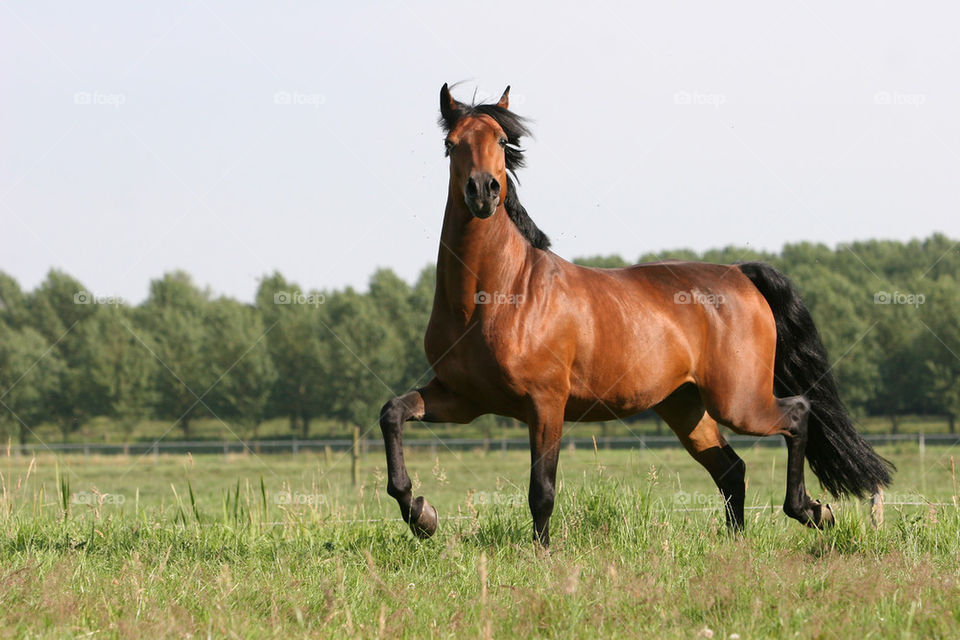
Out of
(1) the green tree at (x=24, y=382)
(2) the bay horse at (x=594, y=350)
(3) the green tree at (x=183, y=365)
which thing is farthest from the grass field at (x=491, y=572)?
(1) the green tree at (x=24, y=382)

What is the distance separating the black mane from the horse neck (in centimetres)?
31

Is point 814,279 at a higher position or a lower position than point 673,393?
higher

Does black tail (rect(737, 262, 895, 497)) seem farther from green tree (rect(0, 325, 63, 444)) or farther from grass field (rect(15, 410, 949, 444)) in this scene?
green tree (rect(0, 325, 63, 444))

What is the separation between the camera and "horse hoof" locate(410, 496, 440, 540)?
521cm

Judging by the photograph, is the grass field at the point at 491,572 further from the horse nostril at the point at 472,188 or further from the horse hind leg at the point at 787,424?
the horse nostril at the point at 472,188

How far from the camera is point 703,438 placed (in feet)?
22.3

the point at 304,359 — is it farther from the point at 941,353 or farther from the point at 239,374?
the point at 941,353

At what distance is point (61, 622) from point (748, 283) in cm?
526

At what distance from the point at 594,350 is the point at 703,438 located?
1.54m

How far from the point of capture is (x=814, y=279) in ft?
192

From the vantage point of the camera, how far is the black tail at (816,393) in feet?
22.4

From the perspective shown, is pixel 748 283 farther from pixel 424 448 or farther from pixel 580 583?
pixel 424 448

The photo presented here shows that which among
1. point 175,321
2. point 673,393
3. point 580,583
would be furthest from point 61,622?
point 175,321

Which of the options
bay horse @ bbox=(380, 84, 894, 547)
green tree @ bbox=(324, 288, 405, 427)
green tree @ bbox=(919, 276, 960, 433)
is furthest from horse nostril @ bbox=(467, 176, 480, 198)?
green tree @ bbox=(919, 276, 960, 433)
